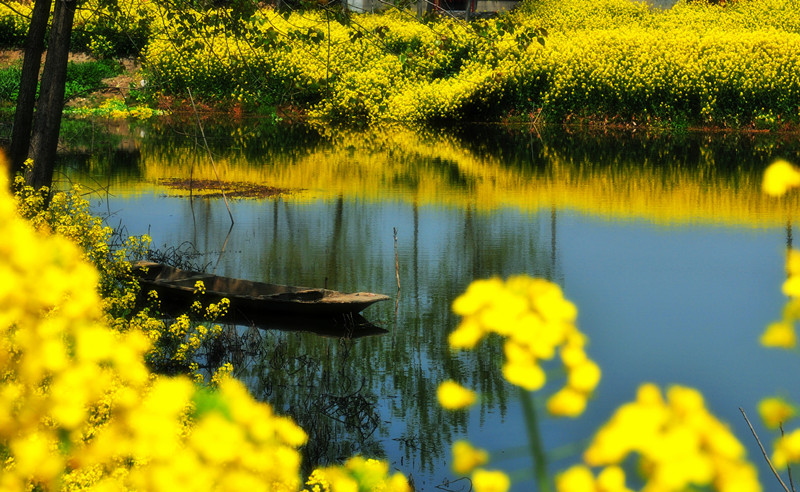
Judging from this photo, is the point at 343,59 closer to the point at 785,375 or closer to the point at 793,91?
the point at 793,91

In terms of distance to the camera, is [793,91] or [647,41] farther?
[647,41]

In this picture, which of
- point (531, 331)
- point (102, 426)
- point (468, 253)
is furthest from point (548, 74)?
point (531, 331)

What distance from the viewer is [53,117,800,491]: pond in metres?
7.43

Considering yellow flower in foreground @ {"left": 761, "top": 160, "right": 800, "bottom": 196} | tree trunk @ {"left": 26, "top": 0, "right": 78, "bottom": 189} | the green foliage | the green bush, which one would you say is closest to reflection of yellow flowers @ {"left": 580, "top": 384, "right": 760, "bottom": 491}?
yellow flower in foreground @ {"left": 761, "top": 160, "right": 800, "bottom": 196}

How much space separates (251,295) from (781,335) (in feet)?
26.7

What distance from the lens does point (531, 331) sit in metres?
1.25

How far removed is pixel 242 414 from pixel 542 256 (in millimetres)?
11225

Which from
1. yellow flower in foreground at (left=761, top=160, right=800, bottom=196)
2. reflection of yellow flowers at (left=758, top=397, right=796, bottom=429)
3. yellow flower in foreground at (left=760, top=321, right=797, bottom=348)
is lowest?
reflection of yellow flowers at (left=758, top=397, right=796, bottom=429)

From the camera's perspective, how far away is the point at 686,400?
1187 mm

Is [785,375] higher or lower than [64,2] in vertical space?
lower

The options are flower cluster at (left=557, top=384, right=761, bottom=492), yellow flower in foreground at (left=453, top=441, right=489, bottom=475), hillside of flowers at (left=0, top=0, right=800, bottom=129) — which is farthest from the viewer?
hillside of flowers at (left=0, top=0, right=800, bottom=129)

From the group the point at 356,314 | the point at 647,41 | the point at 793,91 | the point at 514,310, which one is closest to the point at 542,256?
the point at 356,314

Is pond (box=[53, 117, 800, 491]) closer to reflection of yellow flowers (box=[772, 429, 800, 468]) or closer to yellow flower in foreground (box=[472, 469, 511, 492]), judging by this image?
yellow flower in foreground (box=[472, 469, 511, 492])

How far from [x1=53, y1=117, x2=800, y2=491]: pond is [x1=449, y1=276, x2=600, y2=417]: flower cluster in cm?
13
